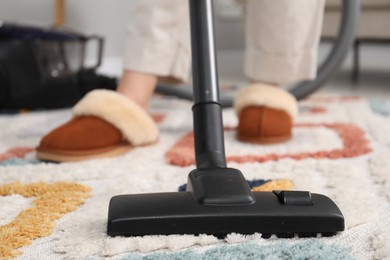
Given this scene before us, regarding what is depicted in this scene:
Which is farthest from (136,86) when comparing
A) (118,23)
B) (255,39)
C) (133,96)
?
(118,23)

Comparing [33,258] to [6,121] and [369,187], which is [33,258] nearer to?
[369,187]

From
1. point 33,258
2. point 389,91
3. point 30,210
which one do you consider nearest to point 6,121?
point 30,210

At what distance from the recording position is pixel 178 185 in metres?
0.67

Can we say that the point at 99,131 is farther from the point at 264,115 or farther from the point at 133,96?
the point at 264,115

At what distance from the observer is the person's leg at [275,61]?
37.3 inches

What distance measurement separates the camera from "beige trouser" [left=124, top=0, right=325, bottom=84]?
942 millimetres

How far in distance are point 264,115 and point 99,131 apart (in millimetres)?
277

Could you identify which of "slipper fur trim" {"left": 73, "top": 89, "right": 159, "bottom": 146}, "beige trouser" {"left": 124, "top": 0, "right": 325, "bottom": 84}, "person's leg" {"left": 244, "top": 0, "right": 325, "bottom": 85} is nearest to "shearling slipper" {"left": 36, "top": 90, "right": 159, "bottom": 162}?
"slipper fur trim" {"left": 73, "top": 89, "right": 159, "bottom": 146}

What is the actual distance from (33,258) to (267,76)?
2.18 feet

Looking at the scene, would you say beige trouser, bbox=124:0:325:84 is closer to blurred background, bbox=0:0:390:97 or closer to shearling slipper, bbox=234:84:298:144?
shearling slipper, bbox=234:84:298:144

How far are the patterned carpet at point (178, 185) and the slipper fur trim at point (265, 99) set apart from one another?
6cm

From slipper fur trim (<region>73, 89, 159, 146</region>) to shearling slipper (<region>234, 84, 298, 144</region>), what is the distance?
17 centimetres

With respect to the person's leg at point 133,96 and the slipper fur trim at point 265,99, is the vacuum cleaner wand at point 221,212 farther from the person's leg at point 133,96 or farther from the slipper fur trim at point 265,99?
the slipper fur trim at point 265,99

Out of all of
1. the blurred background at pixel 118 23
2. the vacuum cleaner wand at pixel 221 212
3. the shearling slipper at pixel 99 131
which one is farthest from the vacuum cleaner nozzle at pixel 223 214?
the blurred background at pixel 118 23
